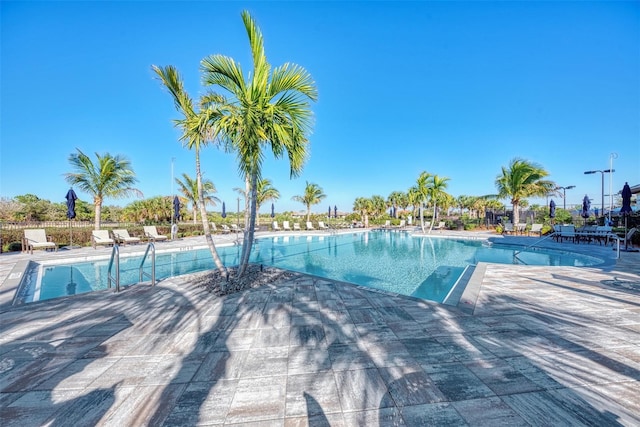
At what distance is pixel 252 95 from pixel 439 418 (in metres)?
5.28

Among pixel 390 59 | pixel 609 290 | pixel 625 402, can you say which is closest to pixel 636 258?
pixel 609 290

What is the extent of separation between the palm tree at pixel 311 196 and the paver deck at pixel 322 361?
26.7 m

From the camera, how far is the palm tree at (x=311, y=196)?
100 ft

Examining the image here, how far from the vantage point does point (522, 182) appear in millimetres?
17359

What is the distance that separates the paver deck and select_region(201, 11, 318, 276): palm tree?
8.18 feet

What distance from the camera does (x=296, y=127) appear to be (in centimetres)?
479

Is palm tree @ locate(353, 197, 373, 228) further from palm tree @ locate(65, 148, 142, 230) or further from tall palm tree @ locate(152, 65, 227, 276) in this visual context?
tall palm tree @ locate(152, 65, 227, 276)

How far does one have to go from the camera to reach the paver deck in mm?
1773

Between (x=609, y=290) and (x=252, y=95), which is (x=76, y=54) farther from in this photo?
(x=609, y=290)

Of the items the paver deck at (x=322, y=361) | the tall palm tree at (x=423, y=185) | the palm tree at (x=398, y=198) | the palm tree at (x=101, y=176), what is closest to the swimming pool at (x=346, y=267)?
the paver deck at (x=322, y=361)

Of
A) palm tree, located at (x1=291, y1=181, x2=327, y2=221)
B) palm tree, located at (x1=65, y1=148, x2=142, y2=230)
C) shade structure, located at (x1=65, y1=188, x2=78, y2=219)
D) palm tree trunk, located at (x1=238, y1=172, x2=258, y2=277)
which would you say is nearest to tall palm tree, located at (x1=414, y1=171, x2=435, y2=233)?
palm tree, located at (x1=291, y1=181, x2=327, y2=221)

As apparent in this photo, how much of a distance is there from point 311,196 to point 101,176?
2076cm

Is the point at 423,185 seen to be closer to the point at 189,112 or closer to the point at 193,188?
the point at 189,112

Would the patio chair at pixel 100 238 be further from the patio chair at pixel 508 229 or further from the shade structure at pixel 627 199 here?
the patio chair at pixel 508 229
